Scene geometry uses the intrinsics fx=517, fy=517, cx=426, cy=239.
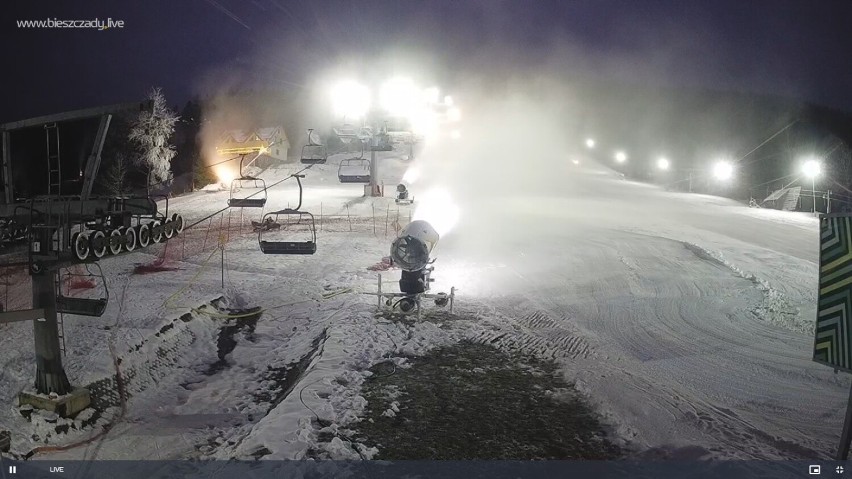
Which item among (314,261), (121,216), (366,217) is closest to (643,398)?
(121,216)

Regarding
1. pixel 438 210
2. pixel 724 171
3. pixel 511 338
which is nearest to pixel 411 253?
pixel 511 338

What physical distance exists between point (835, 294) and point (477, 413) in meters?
5.55

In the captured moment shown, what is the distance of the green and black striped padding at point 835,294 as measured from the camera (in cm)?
578

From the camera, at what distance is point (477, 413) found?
9172mm

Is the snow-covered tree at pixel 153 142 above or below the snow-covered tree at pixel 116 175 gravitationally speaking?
above

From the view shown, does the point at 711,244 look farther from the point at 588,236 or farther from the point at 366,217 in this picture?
the point at 366,217

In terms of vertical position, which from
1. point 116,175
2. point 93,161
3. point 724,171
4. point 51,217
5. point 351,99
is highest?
point 351,99

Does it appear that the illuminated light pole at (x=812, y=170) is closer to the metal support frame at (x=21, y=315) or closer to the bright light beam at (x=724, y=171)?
the bright light beam at (x=724, y=171)

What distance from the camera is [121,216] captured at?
9836mm

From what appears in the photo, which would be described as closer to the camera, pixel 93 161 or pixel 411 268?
pixel 93 161

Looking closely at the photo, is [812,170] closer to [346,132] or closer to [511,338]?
[346,132]

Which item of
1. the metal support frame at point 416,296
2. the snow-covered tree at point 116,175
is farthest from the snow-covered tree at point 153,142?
the metal support frame at point 416,296

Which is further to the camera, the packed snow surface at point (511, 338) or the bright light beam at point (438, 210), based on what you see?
the bright light beam at point (438, 210)

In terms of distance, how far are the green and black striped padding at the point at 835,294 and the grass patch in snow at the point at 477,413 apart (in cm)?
322
